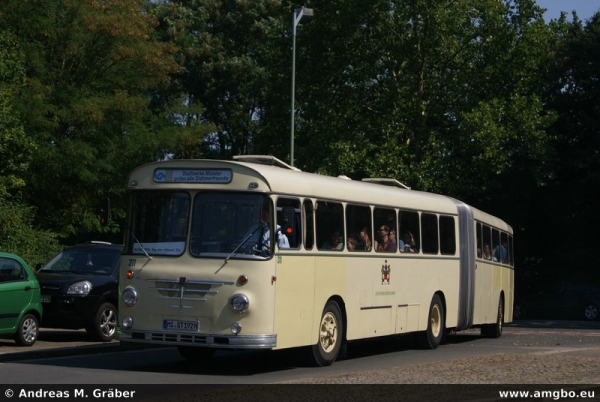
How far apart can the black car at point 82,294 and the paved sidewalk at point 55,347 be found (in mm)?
407

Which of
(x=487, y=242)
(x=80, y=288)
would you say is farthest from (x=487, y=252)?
(x=80, y=288)

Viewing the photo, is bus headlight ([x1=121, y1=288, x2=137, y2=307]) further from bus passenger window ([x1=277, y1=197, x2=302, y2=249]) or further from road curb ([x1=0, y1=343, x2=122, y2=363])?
road curb ([x1=0, y1=343, x2=122, y2=363])

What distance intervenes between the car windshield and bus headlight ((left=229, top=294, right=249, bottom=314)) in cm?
693

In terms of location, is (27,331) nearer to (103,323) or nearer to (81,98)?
(103,323)

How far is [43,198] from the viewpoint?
42.0m

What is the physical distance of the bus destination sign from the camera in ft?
49.0

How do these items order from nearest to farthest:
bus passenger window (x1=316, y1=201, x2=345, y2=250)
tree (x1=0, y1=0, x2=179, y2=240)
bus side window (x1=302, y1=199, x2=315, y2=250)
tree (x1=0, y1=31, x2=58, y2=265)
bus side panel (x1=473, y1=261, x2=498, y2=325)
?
bus side window (x1=302, y1=199, x2=315, y2=250), bus passenger window (x1=316, y1=201, x2=345, y2=250), bus side panel (x1=473, y1=261, x2=498, y2=325), tree (x1=0, y1=31, x2=58, y2=265), tree (x1=0, y1=0, x2=179, y2=240)

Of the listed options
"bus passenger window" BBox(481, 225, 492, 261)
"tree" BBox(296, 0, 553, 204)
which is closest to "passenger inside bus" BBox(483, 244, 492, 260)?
"bus passenger window" BBox(481, 225, 492, 261)

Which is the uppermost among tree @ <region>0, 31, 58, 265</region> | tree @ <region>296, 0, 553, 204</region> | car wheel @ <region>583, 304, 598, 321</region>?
tree @ <region>296, 0, 553, 204</region>

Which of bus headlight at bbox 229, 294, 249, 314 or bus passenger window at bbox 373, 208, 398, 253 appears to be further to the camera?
bus passenger window at bbox 373, 208, 398, 253

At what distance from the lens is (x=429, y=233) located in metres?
20.6

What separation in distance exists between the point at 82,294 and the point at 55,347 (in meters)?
1.38
